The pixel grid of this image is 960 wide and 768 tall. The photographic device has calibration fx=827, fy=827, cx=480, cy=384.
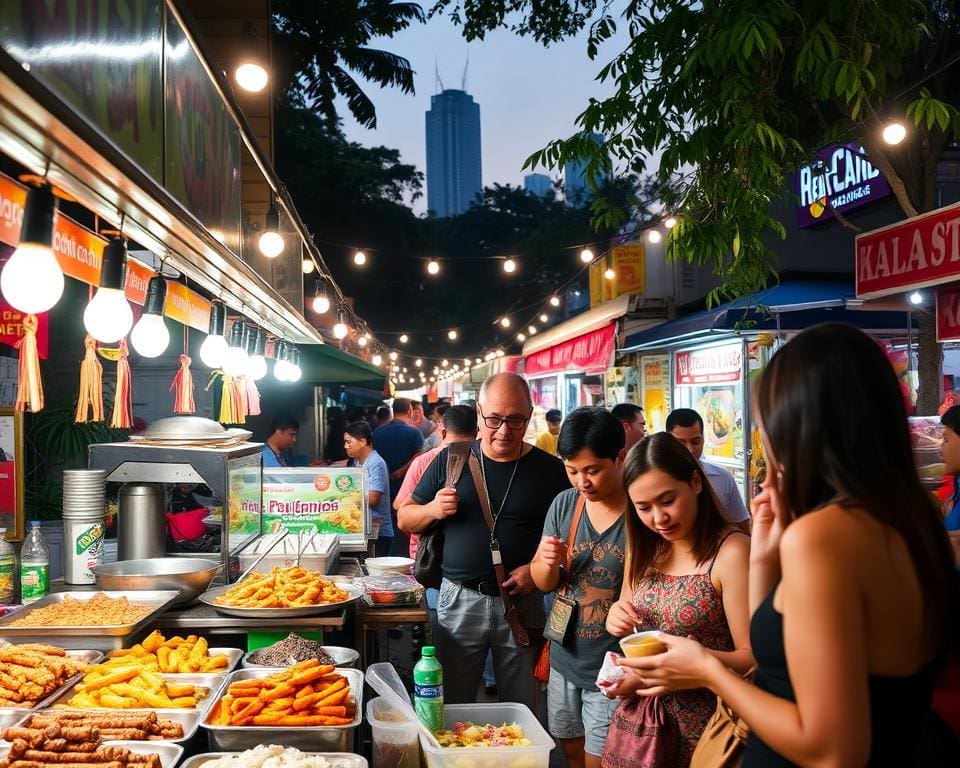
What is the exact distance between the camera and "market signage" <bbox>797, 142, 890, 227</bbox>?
11.5 m

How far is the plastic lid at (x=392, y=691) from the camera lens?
327cm

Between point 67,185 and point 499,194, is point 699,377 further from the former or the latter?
point 499,194

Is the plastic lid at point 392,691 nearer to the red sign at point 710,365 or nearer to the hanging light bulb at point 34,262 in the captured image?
the hanging light bulb at point 34,262

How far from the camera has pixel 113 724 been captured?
304 cm

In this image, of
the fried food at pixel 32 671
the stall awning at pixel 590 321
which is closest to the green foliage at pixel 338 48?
the stall awning at pixel 590 321

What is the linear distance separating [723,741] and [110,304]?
277 cm

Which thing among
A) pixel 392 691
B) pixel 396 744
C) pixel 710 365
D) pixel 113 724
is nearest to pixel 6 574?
pixel 113 724

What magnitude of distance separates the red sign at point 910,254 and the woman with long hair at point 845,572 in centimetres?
424

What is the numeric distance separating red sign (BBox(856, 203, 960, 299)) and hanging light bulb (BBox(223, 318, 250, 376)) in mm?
4874

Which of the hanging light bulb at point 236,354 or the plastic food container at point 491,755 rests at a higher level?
the hanging light bulb at point 236,354

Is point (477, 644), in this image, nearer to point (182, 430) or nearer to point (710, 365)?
point (182, 430)

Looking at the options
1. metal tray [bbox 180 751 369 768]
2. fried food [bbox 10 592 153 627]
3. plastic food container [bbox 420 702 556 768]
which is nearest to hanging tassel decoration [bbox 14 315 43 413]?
fried food [bbox 10 592 153 627]

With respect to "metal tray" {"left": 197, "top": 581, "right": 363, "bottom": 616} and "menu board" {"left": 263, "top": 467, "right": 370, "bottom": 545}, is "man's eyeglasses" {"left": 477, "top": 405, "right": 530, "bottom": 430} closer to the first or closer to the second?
"metal tray" {"left": 197, "top": 581, "right": 363, "bottom": 616}

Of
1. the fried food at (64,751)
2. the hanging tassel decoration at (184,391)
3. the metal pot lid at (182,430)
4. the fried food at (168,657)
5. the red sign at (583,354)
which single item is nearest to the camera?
the fried food at (64,751)
